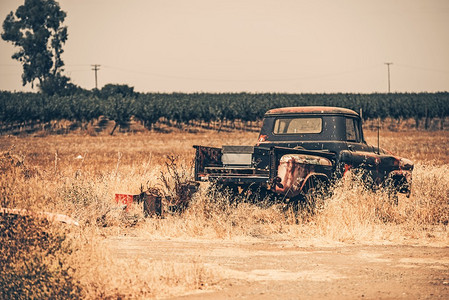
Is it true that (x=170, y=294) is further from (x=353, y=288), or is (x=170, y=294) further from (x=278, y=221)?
(x=278, y=221)

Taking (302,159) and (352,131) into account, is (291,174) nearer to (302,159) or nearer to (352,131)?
(302,159)

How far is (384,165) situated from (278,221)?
2428 millimetres

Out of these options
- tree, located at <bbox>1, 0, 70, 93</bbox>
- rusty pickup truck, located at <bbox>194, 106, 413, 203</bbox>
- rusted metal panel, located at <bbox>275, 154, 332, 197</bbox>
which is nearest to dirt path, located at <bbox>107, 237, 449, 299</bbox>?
rusted metal panel, located at <bbox>275, 154, 332, 197</bbox>

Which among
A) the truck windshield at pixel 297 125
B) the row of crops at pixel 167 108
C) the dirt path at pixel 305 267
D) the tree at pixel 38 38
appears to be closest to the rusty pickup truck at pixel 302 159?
the truck windshield at pixel 297 125

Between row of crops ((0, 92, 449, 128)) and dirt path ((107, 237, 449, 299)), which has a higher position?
row of crops ((0, 92, 449, 128))

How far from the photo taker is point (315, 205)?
34.6ft

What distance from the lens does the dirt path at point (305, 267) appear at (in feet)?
21.2

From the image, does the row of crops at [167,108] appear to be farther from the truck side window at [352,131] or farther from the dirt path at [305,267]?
the dirt path at [305,267]

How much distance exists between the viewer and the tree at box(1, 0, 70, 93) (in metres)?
91.4

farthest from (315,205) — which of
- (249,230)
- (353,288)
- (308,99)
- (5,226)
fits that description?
(308,99)

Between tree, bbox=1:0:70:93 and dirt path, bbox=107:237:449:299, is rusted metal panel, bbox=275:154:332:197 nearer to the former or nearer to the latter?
dirt path, bbox=107:237:449:299

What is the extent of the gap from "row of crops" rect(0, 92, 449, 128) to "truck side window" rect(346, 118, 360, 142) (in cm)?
4994

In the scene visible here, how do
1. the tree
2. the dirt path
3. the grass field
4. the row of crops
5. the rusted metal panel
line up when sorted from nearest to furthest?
the grass field, the dirt path, the rusted metal panel, the row of crops, the tree

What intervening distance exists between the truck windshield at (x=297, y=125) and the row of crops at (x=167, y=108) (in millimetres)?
49261
